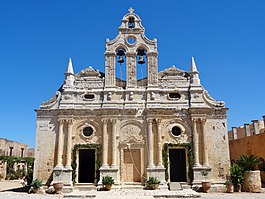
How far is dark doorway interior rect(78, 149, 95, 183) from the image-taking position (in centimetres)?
2277

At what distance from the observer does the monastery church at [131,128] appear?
21.3 m

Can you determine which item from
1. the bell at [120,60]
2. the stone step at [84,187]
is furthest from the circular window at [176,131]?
the stone step at [84,187]

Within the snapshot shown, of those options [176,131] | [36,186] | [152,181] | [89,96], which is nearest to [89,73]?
[89,96]

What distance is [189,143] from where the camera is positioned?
856 inches

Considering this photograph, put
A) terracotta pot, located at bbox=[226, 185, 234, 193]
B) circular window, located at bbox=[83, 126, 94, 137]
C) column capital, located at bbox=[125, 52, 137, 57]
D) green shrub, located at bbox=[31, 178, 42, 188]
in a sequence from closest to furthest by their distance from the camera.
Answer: terracotta pot, located at bbox=[226, 185, 234, 193]
green shrub, located at bbox=[31, 178, 42, 188]
circular window, located at bbox=[83, 126, 94, 137]
column capital, located at bbox=[125, 52, 137, 57]

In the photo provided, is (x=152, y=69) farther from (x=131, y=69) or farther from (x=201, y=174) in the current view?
(x=201, y=174)

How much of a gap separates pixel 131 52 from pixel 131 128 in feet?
20.4

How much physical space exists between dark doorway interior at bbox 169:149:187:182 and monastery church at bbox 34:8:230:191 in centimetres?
8

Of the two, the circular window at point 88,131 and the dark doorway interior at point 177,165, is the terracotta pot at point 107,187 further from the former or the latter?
the dark doorway interior at point 177,165

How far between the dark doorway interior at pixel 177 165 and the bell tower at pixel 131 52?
18.8ft

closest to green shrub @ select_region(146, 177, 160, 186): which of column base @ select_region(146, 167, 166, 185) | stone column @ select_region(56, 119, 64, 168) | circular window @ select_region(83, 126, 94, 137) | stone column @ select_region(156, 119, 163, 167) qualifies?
column base @ select_region(146, 167, 166, 185)

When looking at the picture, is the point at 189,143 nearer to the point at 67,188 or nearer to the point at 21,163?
the point at 67,188

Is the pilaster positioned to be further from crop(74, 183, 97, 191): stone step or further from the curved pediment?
the curved pediment

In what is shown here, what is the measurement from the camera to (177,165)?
2316 cm
